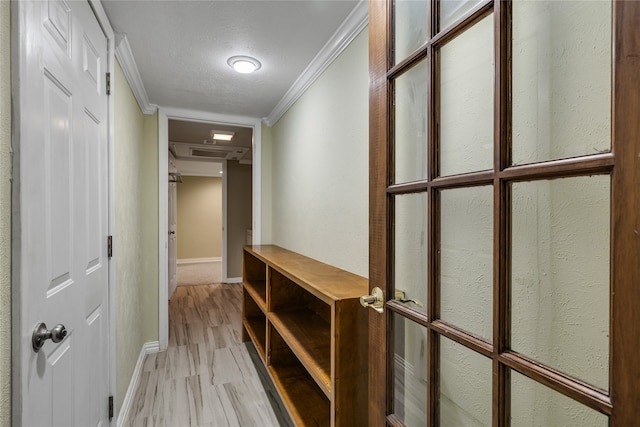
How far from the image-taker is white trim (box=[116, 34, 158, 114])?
1.80 m

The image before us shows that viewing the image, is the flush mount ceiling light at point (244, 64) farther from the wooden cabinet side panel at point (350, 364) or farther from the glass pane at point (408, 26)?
the wooden cabinet side panel at point (350, 364)

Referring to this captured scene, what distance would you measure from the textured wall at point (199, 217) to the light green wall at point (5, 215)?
7.18 metres

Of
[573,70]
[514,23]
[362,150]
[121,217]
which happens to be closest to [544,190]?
[573,70]

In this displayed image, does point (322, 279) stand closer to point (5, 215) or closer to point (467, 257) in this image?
point (467, 257)

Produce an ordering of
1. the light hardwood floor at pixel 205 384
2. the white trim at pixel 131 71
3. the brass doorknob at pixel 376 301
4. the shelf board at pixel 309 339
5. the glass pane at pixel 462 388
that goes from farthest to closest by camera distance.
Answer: the light hardwood floor at pixel 205 384 < the white trim at pixel 131 71 < the shelf board at pixel 309 339 < the brass doorknob at pixel 376 301 < the glass pane at pixel 462 388

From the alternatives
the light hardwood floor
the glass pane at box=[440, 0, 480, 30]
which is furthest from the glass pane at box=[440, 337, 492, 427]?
the light hardwood floor

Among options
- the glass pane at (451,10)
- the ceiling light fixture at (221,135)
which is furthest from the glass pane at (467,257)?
the ceiling light fixture at (221,135)

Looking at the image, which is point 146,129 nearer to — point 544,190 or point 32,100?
point 32,100

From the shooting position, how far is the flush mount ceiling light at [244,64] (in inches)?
80.1

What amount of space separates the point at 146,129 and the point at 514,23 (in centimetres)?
304

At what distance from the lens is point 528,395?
630 mm

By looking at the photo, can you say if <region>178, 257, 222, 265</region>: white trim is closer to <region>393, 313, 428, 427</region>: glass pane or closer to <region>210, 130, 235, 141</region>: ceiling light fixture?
<region>210, 130, 235, 141</region>: ceiling light fixture

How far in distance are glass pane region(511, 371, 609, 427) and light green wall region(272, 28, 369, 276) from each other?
0.98 meters

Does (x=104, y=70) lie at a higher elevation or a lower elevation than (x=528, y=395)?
higher
